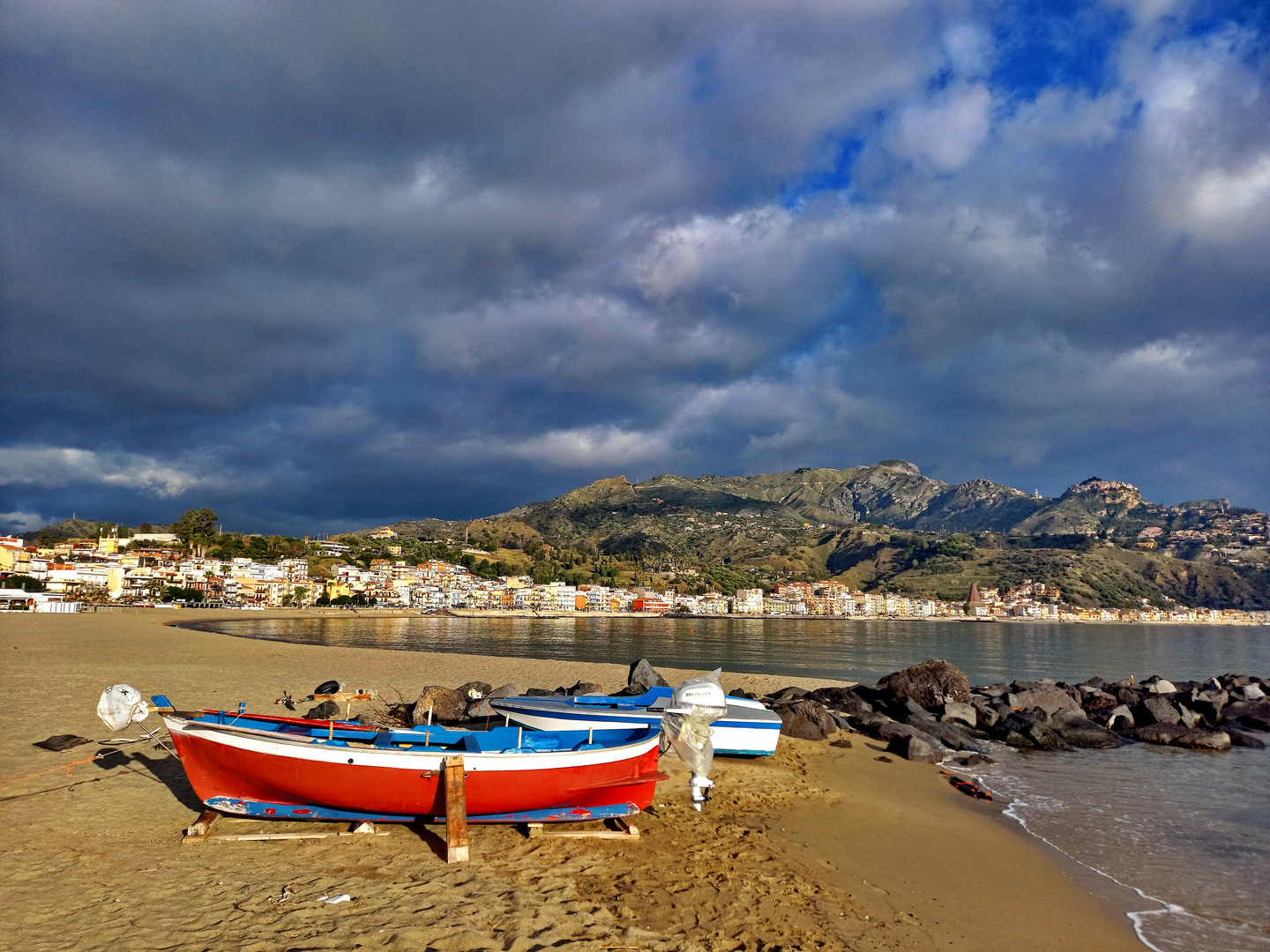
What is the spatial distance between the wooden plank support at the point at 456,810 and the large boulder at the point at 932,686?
18846mm

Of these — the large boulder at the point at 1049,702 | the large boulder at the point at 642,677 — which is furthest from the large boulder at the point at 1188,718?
the large boulder at the point at 642,677

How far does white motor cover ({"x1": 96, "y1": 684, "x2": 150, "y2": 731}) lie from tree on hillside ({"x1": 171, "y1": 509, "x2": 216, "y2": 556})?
171338 mm

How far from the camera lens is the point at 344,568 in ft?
510

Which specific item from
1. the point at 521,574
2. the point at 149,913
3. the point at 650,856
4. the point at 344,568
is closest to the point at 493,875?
the point at 650,856

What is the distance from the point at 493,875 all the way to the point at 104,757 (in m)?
9.14

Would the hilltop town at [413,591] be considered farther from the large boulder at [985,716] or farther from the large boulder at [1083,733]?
Answer: the large boulder at [1083,733]

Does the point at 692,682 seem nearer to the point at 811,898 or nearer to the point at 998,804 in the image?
the point at 811,898

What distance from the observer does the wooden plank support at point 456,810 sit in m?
8.20

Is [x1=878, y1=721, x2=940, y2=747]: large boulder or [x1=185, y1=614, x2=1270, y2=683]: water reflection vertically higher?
[x1=878, y1=721, x2=940, y2=747]: large boulder

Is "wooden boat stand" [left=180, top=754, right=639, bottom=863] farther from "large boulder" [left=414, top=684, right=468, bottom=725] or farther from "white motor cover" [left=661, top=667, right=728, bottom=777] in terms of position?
"large boulder" [left=414, top=684, right=468, bottom=725]

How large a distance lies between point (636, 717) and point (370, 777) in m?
5.61

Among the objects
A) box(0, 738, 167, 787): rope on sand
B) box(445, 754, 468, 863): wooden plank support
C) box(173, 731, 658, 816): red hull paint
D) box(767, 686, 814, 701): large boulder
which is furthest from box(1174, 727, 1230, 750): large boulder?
box(0, 738, 167, 787): rope on sand

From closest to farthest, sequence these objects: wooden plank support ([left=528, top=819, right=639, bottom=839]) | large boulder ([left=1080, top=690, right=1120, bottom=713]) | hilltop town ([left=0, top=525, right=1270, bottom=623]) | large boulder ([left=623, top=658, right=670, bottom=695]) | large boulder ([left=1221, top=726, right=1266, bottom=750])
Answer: wooden plank support ([left=528, top=819, right=639, bottom=839]), large boulder ([left=1221, top=726, right=1266, bottom=750]), large boulder ([left=623, top=658, right=670, bottom=695]), large boulder ([left=1080, top=690, right=1120, bottom=713]), hilltop town ([left=0, top=525, right=1270, bottom=623])

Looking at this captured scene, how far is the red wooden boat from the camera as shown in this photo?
8.69 metres
